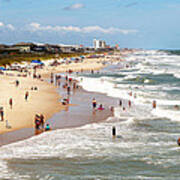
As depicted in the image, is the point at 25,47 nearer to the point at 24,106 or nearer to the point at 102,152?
the point at 24,106

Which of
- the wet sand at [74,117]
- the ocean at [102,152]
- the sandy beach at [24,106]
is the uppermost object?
the sandy beach at [24,106]

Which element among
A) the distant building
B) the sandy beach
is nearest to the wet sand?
the sandy beach

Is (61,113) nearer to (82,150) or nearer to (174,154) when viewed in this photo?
(82,150)

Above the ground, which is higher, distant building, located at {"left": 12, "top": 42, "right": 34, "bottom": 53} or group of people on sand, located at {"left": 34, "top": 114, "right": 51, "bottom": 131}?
→ distant building, located at {"left": 12, "top": 42, "right": 34, "bottom": 53}

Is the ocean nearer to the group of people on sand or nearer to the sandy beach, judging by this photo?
the group of people on sand

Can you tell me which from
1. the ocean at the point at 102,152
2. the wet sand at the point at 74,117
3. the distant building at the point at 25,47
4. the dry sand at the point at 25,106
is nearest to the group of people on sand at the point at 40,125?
the wet sand at the point at 74,117

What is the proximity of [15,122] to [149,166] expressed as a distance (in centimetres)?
1026

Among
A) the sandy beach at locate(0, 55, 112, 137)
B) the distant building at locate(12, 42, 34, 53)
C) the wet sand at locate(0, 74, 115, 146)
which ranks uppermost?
the distant building at locate(12, 42, 34, 53)

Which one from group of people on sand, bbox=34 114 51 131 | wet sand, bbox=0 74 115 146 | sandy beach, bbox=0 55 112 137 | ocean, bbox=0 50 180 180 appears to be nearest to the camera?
ocean, bbox=0 50 180 180

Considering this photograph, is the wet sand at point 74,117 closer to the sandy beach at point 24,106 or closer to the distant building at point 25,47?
the sandy beach at point 24,106

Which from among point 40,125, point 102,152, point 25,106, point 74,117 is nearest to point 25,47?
point 25,106

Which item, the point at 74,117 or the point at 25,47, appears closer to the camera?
the point at 74,117

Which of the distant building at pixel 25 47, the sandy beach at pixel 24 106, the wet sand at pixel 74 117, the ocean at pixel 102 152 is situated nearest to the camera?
the ocean at pixel 102 152

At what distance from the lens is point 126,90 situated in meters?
37.9
